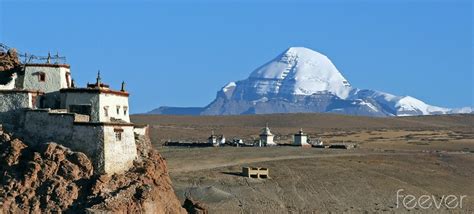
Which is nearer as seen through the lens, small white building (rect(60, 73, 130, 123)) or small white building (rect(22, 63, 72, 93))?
small white building (rect(60, 73, 130, 123))

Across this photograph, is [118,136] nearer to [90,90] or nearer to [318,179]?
[90,90]

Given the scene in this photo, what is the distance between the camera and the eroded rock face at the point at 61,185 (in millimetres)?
28938

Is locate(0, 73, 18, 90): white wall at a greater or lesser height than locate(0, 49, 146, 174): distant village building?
greater

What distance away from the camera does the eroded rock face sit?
2894cm

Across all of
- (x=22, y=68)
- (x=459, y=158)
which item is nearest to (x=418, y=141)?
(x=459, y=158)

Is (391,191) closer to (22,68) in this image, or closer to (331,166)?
(331,166)

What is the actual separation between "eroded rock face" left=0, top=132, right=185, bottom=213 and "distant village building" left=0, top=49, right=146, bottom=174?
0.44 m

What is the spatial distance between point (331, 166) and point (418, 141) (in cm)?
4614

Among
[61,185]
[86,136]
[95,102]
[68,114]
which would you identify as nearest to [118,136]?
[86,136]

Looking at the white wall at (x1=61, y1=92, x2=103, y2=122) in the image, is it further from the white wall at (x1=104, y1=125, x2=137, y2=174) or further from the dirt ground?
the dirt ground

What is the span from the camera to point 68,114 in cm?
3034

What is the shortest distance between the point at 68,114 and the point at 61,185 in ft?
7.42

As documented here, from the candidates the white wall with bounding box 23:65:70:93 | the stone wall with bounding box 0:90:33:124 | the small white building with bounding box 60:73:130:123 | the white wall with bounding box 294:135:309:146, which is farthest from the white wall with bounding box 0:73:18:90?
the white wall with bounding box 294:135:309:146

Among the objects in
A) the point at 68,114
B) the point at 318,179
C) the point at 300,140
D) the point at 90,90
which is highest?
the point at 90,90
